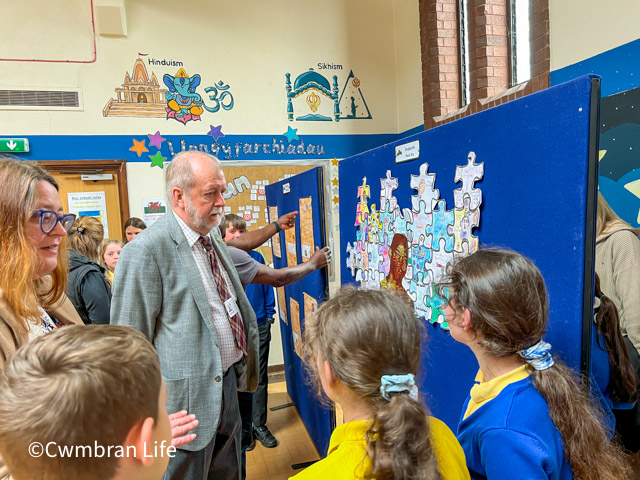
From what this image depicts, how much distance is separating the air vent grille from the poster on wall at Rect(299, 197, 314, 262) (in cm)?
295

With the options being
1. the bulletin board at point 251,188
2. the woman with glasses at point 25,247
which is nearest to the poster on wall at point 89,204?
the bulletin board at point 251,188

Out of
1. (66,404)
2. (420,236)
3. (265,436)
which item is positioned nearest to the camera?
(66,404)

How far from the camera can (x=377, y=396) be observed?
2.70 feet

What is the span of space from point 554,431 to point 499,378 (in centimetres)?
14

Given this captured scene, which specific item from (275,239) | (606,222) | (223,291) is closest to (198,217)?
(223,291)

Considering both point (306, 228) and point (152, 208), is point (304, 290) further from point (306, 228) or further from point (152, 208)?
point (152, 208)

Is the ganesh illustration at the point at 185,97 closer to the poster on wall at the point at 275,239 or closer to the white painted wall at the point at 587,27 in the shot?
the poster on wall at the point at 275,239

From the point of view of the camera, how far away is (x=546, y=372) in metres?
0.90

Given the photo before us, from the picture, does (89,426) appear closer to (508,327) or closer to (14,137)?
(508,327)

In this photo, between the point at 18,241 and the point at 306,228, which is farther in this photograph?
the point at 306,228

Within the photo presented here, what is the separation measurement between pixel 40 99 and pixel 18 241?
3808mm

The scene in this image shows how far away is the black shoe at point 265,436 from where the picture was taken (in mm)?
3160

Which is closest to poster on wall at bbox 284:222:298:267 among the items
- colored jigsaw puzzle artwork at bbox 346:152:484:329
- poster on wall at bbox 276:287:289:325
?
poster on wall at bbox 276:287:289:325

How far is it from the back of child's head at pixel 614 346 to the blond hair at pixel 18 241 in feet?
5.59
